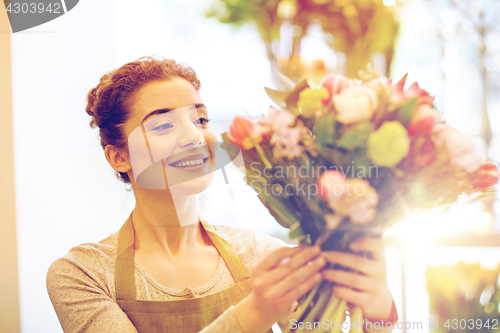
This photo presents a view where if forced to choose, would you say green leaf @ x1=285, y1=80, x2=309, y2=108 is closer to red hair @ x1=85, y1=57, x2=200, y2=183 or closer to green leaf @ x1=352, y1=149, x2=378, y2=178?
green leaf @ x1=352, y1=149, x2=378, y2=178

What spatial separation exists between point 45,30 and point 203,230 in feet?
2.56

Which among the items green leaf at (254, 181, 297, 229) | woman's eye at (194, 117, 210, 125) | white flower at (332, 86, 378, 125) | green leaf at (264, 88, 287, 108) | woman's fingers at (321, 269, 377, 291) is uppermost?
green leaf at (264, 88, 287, 108)

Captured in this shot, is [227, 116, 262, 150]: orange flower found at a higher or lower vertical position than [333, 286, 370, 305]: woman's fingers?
higher

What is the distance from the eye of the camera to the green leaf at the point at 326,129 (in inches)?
18.8

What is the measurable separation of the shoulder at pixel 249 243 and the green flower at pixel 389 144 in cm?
50

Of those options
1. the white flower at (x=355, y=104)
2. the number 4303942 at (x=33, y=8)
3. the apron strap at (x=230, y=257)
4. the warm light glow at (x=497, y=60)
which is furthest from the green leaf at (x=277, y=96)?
the warm light glow at (x=497, y=60)

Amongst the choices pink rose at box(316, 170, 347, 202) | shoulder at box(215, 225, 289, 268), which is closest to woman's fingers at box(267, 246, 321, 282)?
pink rose at box(316, 170, 347, 202)

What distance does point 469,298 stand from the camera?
0.53 m

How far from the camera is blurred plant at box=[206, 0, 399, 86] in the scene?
147 centimetres

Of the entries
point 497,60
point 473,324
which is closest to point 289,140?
point 473,324

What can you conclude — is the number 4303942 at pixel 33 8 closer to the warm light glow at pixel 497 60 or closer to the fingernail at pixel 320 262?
the fingernail at pixel 320 262

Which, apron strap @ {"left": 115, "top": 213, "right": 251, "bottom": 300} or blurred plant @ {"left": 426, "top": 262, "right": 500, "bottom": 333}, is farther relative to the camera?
apron strap @ {"left": 115, "top": 213, "right": 251, "bottom": 300}

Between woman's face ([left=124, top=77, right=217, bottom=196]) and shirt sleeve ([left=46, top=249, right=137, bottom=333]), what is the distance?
9.0 inches

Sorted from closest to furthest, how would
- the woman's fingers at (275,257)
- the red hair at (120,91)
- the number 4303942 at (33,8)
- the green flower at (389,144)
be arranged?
the green flower at (389,144)
the woman's fingers at (275,257)
the red hair at (120,91)
the number 4303942 at (33,8)
